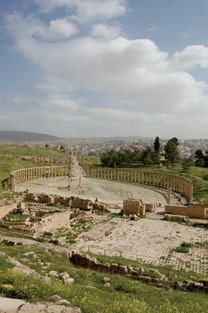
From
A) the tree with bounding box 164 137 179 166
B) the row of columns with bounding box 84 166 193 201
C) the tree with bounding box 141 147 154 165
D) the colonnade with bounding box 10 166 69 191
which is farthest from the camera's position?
the tree with bounding box 141 147 154 165

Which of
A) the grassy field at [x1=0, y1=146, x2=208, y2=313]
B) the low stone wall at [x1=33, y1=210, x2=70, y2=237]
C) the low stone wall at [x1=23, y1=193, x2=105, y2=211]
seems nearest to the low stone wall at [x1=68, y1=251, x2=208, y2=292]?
the grassy field at [x1=0, y1=146, x2=208, y2=313]

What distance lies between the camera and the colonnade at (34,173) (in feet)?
198

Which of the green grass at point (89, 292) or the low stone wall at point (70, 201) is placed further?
the low stone wall at point (70, 201)

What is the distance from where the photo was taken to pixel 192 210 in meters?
33.7

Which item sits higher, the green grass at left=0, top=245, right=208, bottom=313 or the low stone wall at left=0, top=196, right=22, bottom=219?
the green grass at left=0, top=245, right=208, bottom=313

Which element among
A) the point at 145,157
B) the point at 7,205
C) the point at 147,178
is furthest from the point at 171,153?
the point at 7,205

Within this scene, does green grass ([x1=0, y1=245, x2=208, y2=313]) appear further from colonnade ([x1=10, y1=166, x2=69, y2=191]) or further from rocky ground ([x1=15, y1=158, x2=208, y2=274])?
colonnade ([x1=10, y1=166, x2=69, y2=191])

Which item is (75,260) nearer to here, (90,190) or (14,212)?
(14,212)

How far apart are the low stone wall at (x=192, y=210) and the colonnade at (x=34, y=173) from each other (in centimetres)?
3063

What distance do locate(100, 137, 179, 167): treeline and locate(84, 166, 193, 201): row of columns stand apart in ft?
25.4

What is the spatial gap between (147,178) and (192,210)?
38354 mm

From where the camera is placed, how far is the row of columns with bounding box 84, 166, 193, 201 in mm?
58884

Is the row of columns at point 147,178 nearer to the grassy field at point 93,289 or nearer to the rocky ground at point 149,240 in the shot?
the rocky ground at point 149,240

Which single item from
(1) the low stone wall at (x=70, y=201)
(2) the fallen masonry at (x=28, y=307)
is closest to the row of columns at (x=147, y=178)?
(1) the low stone wall at (x=70, y=201)
